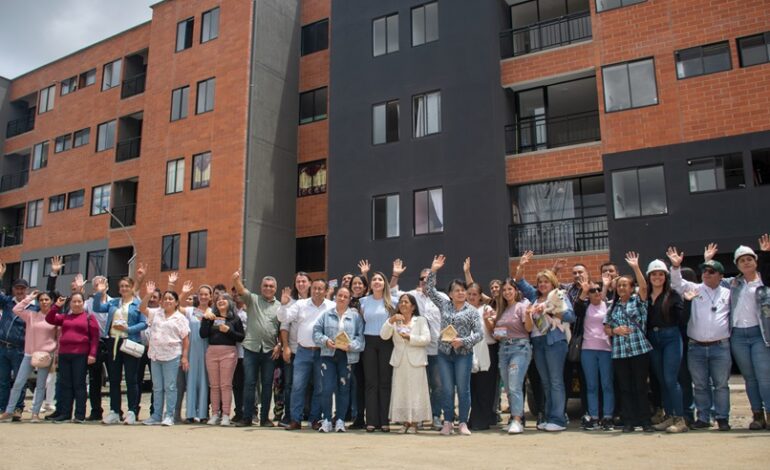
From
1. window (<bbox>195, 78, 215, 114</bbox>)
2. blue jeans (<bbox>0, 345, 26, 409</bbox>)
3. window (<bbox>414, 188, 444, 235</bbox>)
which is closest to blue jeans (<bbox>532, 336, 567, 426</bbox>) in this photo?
blue jeans (<bbox>0, 345, 26, 409</bbox>)

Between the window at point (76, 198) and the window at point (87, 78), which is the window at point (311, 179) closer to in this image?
the window at point (76, 198)

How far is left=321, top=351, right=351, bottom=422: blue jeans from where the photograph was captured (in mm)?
9250

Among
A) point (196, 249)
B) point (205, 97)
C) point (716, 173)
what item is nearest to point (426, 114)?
point (716, 173)

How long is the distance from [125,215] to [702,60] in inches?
1004

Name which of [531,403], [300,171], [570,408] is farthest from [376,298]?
Answer: [300,171]

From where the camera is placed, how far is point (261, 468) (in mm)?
6023

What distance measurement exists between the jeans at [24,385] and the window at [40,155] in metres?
30.3

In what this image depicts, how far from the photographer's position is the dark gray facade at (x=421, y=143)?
2155 centimetres

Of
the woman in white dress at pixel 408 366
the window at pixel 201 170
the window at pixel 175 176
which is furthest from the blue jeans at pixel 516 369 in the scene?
the window at pixel 175 176

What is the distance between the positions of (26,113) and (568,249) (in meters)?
36.3

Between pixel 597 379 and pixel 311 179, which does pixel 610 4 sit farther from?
pixel 597 379

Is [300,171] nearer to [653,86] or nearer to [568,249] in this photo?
[568,249]

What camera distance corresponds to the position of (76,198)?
34.4m

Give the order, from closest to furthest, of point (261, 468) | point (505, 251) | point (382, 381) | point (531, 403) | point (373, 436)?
point (261, 468) < point (373, 436) < point (382, 381) < point (531, 403) < point (505, 251)
